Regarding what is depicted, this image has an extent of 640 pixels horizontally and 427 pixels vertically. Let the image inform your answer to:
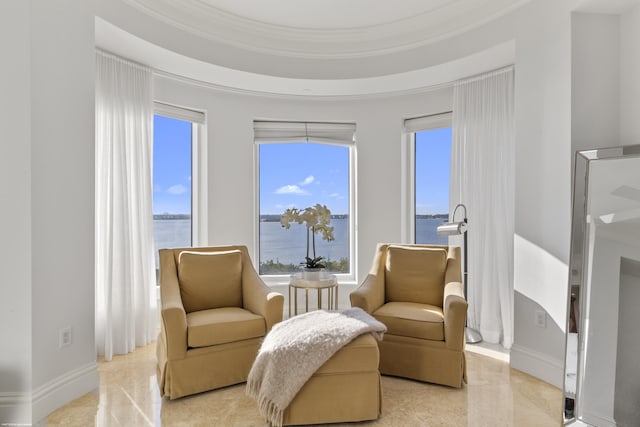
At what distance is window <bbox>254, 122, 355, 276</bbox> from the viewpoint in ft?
14.9

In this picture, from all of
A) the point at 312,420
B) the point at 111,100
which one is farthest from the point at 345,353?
the point at 111,100

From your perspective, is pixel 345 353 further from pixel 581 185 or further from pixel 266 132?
pixel 266 132

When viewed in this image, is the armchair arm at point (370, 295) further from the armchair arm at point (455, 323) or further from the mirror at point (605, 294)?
the mirror at point (605, 294)

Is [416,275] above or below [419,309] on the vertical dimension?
above

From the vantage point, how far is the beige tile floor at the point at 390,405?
224cm

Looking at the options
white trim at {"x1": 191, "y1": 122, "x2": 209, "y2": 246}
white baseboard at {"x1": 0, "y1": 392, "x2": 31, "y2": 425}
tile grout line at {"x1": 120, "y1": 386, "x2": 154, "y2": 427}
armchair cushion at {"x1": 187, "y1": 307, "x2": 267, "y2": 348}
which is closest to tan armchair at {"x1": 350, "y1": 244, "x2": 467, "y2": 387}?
armchair cushion at {"x1": 187, "y1": 307, "x2": 267, "y2": 348}

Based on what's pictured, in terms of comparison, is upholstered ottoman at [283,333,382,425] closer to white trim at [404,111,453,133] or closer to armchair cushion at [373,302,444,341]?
armchair cushion at [373,302,444,341]

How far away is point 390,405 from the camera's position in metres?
2.41

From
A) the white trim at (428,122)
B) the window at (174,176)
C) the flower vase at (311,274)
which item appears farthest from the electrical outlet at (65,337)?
the white trim at (428,122)

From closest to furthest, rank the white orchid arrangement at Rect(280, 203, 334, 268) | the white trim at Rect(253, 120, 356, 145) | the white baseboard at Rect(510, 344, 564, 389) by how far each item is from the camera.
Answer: the white baseboard at Rect(510, 344, 564, 389)
the white orchid arrangement at Rect(280, 203, 334, 268)
the white trim at Rect(253, 120, 356, 145)

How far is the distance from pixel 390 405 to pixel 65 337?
6.92 ft

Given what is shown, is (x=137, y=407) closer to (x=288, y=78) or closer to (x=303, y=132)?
(x=288, y=78)

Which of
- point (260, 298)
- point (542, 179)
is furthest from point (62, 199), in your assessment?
point (542, 179)

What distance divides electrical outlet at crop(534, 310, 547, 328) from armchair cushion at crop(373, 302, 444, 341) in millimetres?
675
